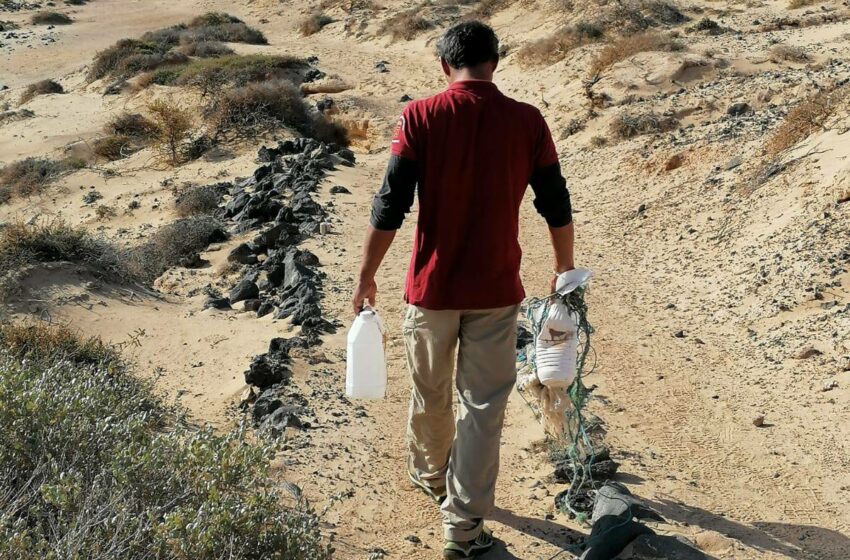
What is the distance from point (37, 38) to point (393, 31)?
14.6 meters

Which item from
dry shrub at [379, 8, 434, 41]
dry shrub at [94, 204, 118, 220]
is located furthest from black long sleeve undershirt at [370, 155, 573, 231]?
dry shrub at [379, 8, 434, 41]

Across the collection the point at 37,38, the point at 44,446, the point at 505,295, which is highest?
the point at 505,295

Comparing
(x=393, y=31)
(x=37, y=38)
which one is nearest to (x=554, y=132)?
(x=393, y=31)

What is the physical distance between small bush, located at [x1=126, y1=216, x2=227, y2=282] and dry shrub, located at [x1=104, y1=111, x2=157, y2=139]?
6.63m

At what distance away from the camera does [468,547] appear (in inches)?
137

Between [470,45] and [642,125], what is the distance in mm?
8572

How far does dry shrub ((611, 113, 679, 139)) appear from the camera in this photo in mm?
11148

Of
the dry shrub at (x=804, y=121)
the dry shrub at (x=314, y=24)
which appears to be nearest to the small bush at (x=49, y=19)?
the dry shrub at (x=314, y=24)

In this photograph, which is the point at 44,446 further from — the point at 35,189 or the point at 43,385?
the point at 35,189

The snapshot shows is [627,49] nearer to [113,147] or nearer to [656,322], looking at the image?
[656,322]

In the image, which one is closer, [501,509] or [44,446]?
[44,446]

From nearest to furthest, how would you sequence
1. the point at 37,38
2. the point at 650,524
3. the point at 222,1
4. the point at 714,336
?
the point at 650,524, the point at 714,336, the point at 37,38, the point at 222,1

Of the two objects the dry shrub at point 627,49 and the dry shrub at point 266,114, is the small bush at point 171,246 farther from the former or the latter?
the dry shrub at point 627,49

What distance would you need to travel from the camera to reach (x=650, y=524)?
3760mm
